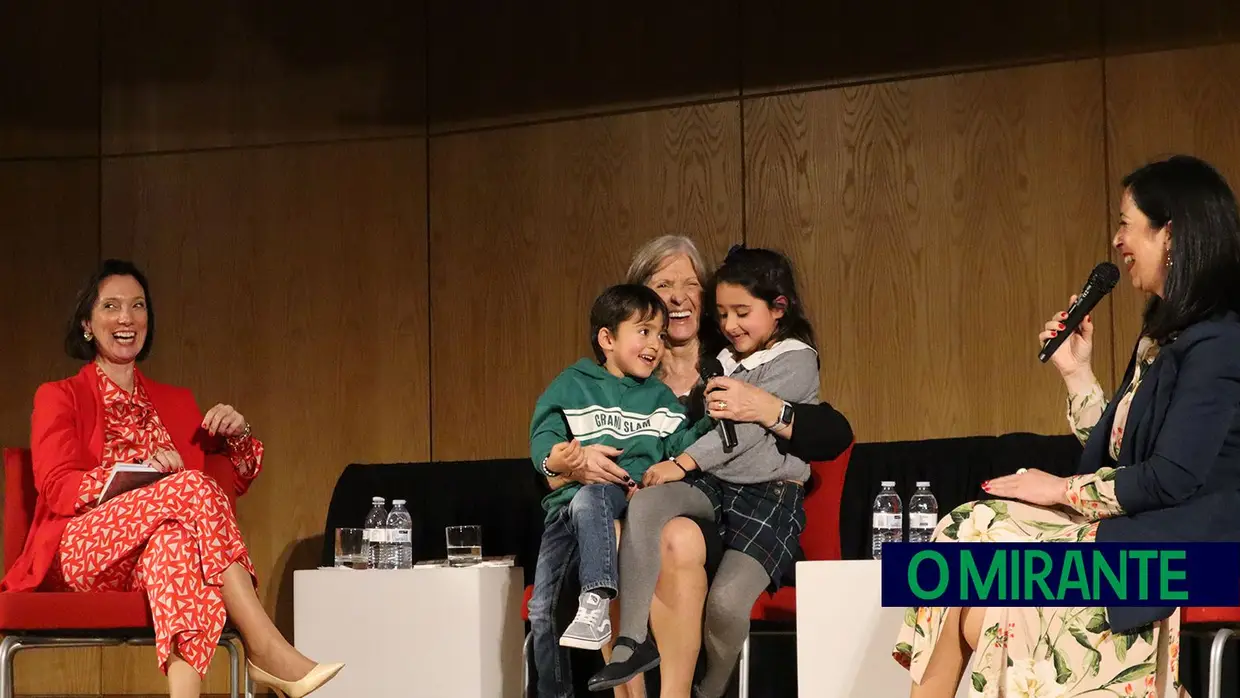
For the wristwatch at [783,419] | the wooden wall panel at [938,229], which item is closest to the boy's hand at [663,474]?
the wristwatch at [783,419]

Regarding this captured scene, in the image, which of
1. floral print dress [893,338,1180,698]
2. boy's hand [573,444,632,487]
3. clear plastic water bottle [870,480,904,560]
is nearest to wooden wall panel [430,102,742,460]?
clear plastic water bottle [870,480,904,560]

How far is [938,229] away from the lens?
14.8 feet

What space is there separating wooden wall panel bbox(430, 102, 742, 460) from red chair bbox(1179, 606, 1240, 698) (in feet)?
7.35

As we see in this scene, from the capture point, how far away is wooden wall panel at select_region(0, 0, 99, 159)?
5430 millimetres

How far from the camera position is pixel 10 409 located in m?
5.31

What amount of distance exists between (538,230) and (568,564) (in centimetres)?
198

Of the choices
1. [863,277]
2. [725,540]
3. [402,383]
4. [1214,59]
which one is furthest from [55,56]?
[1214,59]

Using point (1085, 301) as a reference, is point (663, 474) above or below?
below

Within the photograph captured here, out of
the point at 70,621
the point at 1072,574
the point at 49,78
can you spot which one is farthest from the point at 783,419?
the point at 49,78

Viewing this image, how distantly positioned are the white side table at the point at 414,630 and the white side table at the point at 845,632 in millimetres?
900

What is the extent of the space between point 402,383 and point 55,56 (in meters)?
1.82

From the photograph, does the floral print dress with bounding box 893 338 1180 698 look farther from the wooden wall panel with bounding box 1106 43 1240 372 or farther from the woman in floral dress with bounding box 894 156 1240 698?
the wooden wall panel with bounding box 1106 43 1240 372

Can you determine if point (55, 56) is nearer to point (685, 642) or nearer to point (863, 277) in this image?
point (863, 277)

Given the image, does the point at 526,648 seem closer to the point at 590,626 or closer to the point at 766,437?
the point at 590,626
